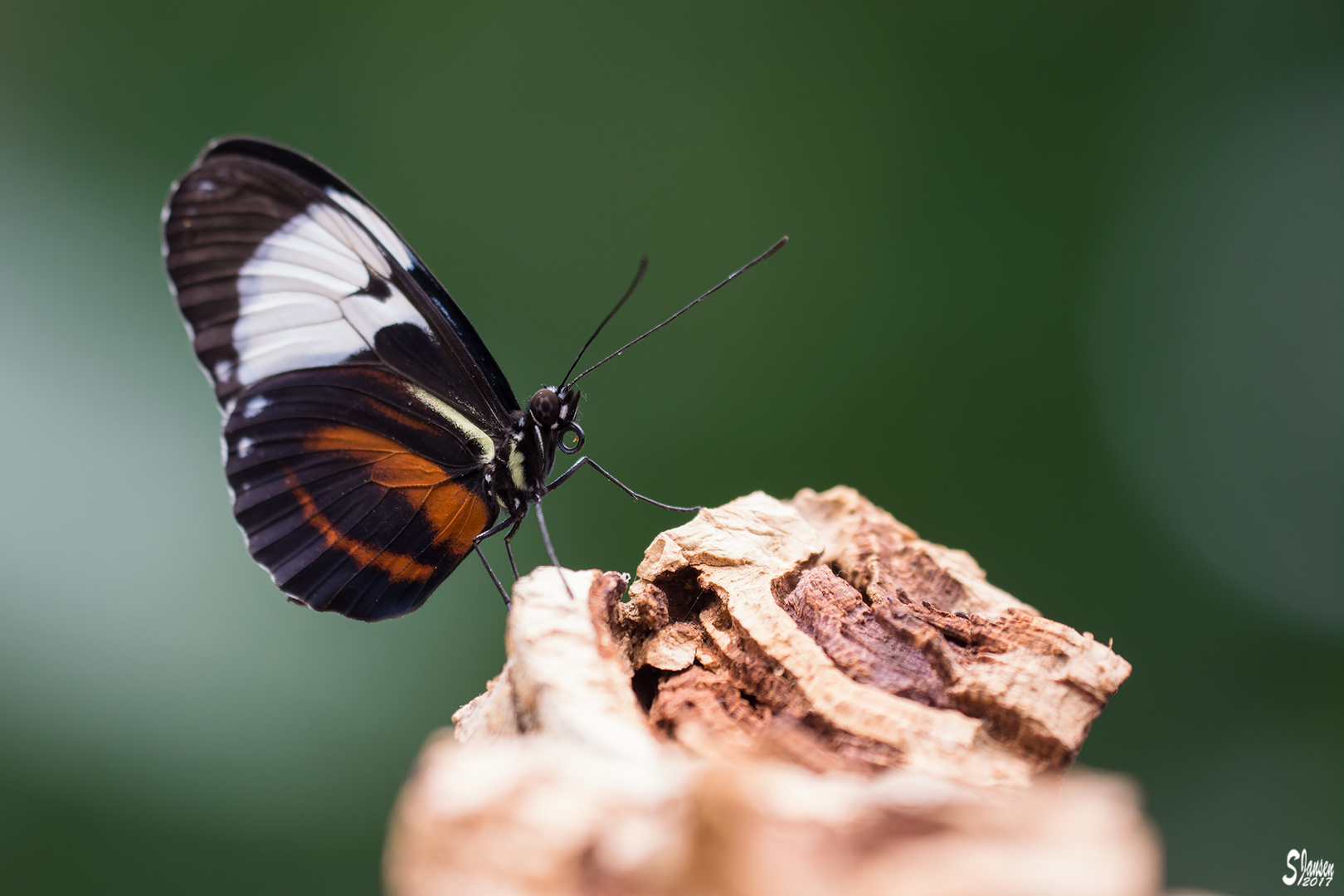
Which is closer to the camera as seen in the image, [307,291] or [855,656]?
[855,656]

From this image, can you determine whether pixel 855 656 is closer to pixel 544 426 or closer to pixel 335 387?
pixel 544 426

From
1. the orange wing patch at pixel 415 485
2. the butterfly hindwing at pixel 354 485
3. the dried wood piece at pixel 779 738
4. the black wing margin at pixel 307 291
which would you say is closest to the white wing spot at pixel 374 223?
the black wing margin at pixel 307 291

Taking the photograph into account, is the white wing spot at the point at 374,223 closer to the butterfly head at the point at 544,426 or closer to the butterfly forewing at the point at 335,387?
the butterfly forewing at the point at 335,387

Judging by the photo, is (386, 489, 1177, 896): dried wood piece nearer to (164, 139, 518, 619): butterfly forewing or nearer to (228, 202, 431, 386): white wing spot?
(164, 139, 518, 619): butterfly forewing

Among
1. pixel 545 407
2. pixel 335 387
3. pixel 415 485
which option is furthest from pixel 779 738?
pixel 335 387

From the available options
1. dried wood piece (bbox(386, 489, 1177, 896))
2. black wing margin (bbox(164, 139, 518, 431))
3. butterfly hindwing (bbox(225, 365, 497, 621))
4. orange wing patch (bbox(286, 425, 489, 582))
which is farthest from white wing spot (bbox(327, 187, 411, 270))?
dried wood piece (bbox(386, 489, 1177, 896))

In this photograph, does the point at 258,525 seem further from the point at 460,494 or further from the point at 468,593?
the point at 468,593
